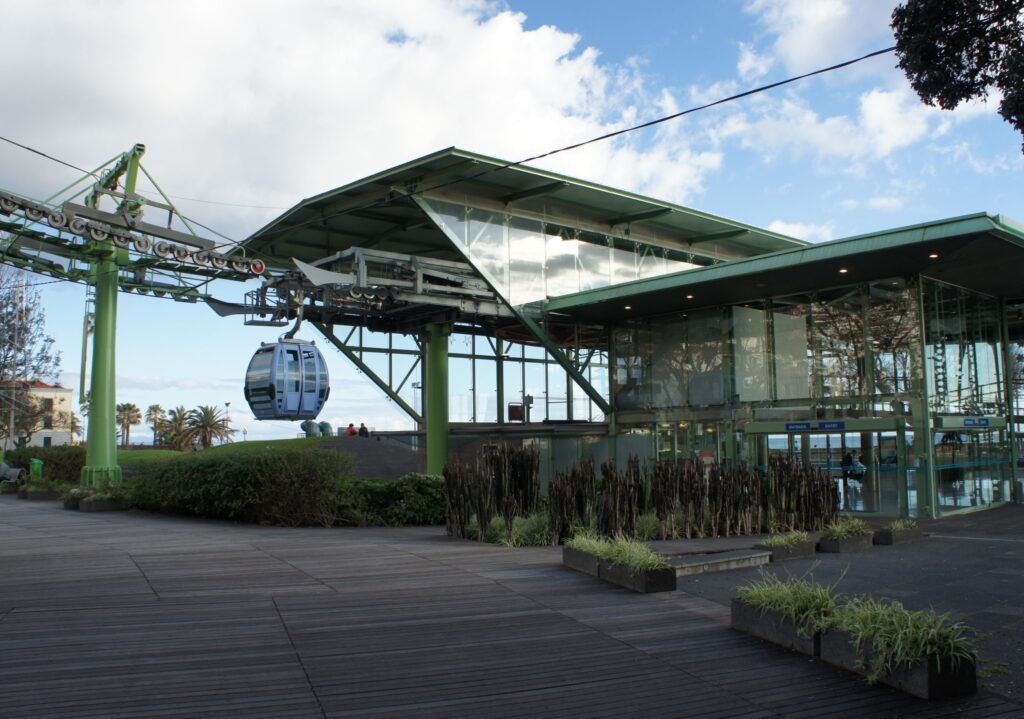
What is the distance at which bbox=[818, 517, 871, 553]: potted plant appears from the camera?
10688 millimetres

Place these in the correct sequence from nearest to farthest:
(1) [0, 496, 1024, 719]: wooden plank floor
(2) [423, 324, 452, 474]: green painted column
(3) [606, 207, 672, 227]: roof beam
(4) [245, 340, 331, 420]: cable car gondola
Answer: (1) [0, 496, 1024, 719]: wooden plank floor < (4) [245, 340, 331, 420]: cable car gondola < (3) [606, 207, 672, 227]: roof beam < (2) [423, 324, 452, 474]: green painted column

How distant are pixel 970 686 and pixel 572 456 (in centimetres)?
2102

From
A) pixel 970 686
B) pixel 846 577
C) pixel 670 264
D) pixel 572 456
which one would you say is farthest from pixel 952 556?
pixel 670 264

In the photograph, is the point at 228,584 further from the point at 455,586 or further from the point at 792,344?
the point at 792,344

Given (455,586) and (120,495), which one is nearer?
(455,586)

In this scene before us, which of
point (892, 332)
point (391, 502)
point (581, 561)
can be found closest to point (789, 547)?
point (581, 561)

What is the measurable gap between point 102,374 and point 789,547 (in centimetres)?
1790

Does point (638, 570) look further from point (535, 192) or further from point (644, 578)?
point (535, 192)

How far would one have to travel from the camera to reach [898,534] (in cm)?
1168

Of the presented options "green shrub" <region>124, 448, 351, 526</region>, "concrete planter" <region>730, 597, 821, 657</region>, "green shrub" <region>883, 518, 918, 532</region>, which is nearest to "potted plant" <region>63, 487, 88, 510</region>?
"green shrub" <region>124, 448, 351, 526</region>

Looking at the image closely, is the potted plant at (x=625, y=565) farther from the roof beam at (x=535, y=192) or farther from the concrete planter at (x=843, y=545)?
the roof beam at (x=535, y=192)

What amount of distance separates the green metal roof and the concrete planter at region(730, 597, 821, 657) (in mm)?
11177

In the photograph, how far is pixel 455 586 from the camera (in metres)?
8.27

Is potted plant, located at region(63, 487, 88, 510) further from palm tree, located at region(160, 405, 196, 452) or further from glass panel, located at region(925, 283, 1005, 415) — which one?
palm tree, located at region(160, 405, 196, 452)
